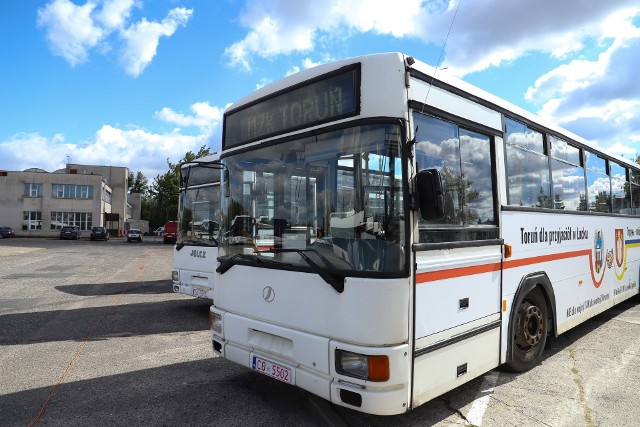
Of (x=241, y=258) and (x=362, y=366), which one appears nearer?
(x=362, y=366)

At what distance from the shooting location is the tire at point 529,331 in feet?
15.4

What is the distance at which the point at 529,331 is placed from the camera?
4887 mm

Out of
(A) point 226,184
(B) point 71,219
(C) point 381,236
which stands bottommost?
(C) point 381,236

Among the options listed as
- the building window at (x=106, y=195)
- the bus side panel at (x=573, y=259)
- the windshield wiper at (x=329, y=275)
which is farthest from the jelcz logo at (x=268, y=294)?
the building window at (x=106, y=195)

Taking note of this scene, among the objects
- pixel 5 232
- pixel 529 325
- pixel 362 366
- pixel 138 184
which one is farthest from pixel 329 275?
pixel 138 184

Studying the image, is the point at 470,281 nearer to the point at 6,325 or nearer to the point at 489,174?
the point at 489,174

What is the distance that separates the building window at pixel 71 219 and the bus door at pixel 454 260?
2620 inches

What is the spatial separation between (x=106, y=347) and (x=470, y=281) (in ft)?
17.0

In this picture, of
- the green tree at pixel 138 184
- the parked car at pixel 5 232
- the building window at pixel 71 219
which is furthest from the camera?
the green tree at pixel 138 184

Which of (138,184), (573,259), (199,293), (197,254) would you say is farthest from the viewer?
(138,184)

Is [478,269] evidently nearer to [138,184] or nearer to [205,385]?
[205,385]

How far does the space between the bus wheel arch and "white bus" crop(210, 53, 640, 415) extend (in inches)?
0.9

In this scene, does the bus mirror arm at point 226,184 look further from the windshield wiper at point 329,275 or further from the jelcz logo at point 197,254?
the jelcz logo at point 197,254

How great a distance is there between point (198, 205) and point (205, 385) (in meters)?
4.55
